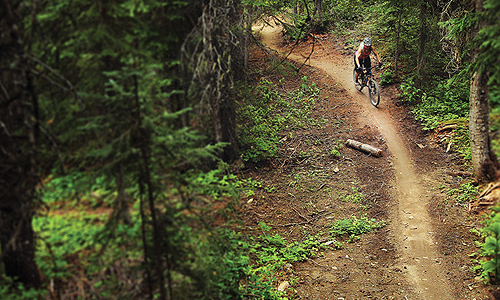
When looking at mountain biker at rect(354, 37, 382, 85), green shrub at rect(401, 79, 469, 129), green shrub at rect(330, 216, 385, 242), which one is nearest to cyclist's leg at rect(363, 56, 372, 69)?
mountain biker at rect(354, 37, 382, 85)

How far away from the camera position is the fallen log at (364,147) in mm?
13414

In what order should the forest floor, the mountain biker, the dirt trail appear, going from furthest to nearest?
the mountain biker, the forest floor, the dirt trail

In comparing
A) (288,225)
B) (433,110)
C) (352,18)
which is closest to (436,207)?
(288,225)

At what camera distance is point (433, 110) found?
592 inches

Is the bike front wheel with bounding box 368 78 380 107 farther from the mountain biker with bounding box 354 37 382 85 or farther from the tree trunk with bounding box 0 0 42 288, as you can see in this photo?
the tree trunk with bounding box 0 0 42 288

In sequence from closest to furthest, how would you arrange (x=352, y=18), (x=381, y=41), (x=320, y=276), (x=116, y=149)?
(x=116, y=149), (x=320, y=276), (x=381, y=41), (x=352, y=18)

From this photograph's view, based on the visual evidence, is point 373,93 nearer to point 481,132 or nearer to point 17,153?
point 481,132

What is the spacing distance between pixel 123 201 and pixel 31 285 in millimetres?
1529

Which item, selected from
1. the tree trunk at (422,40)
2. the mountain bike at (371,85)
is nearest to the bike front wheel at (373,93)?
the mountain bike at (371,85)

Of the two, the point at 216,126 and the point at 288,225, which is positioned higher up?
the point at 216,126

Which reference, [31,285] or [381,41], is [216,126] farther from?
[381,41]

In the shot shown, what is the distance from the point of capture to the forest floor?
8.42 metres

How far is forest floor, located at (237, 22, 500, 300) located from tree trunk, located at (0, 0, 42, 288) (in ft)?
18.3

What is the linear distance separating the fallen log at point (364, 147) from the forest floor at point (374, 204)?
0.20 metres
